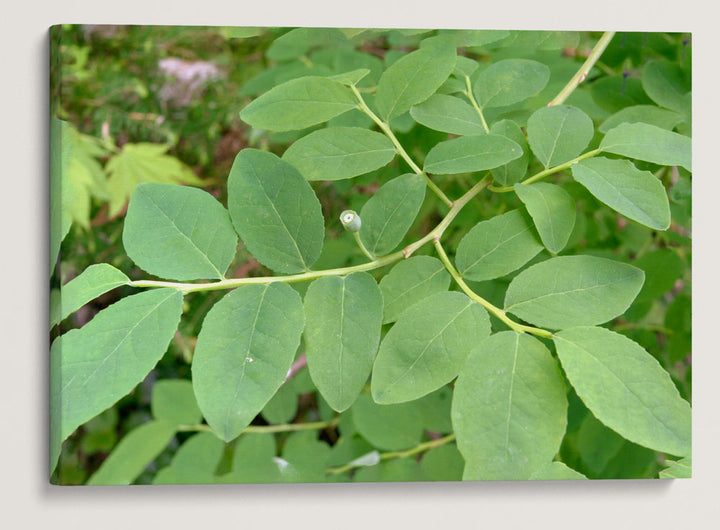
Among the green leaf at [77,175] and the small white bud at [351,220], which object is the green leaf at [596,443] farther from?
the green leaf at [77,175]

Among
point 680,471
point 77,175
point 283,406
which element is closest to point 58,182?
point 77,175

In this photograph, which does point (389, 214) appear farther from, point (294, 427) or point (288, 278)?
point (294, 427)

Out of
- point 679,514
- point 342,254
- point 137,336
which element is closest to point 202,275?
point 137,336

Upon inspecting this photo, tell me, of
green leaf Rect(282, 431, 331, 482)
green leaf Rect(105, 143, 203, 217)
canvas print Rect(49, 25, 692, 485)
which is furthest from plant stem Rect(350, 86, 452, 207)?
green leaf Rect(282, 431, 331, 482)

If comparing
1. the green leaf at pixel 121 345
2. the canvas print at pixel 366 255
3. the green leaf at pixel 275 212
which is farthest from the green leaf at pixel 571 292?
the green leaf at pixel 121 345

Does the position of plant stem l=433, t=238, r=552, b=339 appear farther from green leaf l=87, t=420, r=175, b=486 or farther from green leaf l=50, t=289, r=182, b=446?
green leaf l=87, t=420, r=175, b=486

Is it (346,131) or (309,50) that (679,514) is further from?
(309,50)
